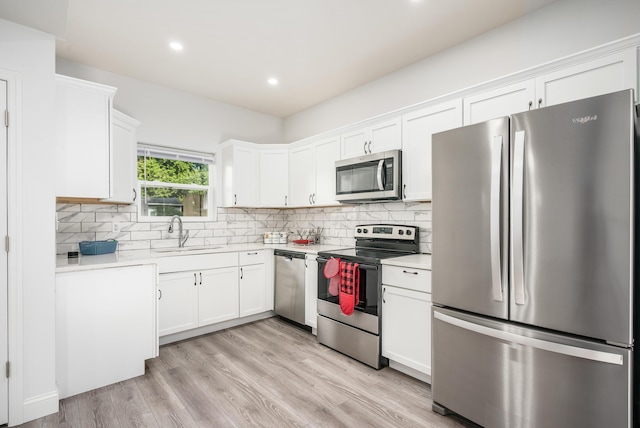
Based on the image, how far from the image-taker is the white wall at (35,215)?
2.00 meters

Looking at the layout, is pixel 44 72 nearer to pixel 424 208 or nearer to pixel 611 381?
pixel 424 208

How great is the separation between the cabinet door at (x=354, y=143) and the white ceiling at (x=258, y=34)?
0.69 metres

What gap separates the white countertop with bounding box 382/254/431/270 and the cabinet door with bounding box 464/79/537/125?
1.15 metres

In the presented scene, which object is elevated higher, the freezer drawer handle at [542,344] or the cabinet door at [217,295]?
the freezer drawer handle at [542,344]

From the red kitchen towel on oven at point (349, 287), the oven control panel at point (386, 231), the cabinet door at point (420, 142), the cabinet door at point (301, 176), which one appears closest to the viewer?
the cabinet door at point (420, 142)

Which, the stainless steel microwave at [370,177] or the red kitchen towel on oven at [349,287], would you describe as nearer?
the red kitchen towel on oven at [349,287]

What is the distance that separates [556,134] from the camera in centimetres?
154

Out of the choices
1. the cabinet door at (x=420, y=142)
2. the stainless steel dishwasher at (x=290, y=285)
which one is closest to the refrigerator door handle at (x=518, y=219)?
the cabinet door at (x=420, y=142)

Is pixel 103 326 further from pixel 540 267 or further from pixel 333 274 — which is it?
pixel 540 267

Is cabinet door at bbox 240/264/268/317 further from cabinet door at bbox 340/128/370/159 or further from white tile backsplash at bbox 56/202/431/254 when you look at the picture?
cabinet door at bbox 340/128/370/159

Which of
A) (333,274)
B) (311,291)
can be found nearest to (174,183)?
(311,291)

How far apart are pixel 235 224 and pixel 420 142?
2719 mm

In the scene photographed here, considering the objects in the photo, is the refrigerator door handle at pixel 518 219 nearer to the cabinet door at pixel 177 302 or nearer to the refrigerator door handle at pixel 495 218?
the refrigerator door handle at pixel 495 218

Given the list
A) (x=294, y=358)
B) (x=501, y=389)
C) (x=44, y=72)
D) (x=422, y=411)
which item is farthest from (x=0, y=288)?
(x=501, y=389)
